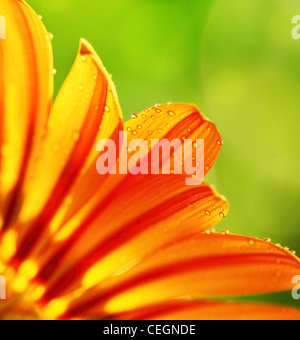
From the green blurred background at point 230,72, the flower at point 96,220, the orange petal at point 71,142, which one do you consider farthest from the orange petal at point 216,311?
the green blurred background at point 230,72

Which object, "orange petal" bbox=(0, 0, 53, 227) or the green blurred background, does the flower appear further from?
the green blurred background

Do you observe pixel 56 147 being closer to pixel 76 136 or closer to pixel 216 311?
pixel 76 136

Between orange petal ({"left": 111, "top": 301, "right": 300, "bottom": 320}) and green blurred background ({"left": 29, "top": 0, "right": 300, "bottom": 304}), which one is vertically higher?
green blurred background ({"left": 29, "top": 0, "right": 300, "bottom": 304})

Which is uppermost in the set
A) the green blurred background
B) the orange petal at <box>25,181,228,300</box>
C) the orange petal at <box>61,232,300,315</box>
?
the green blurred background

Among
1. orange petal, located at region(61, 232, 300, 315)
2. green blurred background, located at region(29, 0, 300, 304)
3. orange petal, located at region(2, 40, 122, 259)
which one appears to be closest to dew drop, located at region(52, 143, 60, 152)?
orange petal, located at region(2, 40, 122, 259)

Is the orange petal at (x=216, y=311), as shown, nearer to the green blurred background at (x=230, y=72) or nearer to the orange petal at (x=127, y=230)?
the orange petal at (x=127, y=230)

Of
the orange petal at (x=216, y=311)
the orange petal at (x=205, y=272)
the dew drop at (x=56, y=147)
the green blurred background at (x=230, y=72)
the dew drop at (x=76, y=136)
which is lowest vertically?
the orange petal at (x=216, y=311)

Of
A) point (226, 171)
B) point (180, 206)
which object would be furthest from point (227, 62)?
point (180, 206)

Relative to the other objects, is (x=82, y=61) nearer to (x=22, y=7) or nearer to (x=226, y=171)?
(x=22, y=7)
